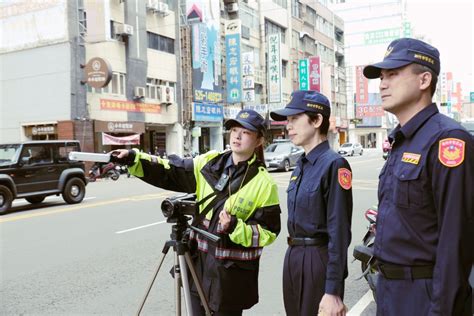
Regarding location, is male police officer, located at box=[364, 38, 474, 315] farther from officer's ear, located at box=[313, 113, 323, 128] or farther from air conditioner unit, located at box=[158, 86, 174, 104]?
air conditioner unit, located at box=[158, 86, 174, 104]

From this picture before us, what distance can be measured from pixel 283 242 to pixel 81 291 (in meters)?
3.19

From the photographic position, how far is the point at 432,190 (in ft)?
5.73

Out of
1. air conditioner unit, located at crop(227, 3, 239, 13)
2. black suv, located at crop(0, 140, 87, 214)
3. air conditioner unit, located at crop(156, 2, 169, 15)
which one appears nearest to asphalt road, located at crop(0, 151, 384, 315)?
black suv, located at crop(0, 140, 87, 214)

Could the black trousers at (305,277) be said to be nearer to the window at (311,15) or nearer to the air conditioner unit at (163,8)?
the air conditioner unit at (163,8)

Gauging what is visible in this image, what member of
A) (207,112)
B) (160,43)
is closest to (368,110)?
(207,112)

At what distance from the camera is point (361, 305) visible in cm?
423

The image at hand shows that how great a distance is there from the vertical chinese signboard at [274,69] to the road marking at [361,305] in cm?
3293

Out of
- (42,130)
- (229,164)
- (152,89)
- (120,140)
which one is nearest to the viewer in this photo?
(229,164)

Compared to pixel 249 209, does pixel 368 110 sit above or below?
above

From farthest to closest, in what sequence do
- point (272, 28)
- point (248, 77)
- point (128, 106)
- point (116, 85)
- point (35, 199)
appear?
1. point (272, 28)
2. point (248, 77)
3. point (128, 106)
4. point (116, 85)
5. point (35, 199)

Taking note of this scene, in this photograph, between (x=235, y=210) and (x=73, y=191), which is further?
(x=73, y=191)

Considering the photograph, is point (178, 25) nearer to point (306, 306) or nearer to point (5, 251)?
point (5, 251)

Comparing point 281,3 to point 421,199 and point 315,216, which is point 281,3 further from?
point 421,199

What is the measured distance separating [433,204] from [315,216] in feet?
2.34
